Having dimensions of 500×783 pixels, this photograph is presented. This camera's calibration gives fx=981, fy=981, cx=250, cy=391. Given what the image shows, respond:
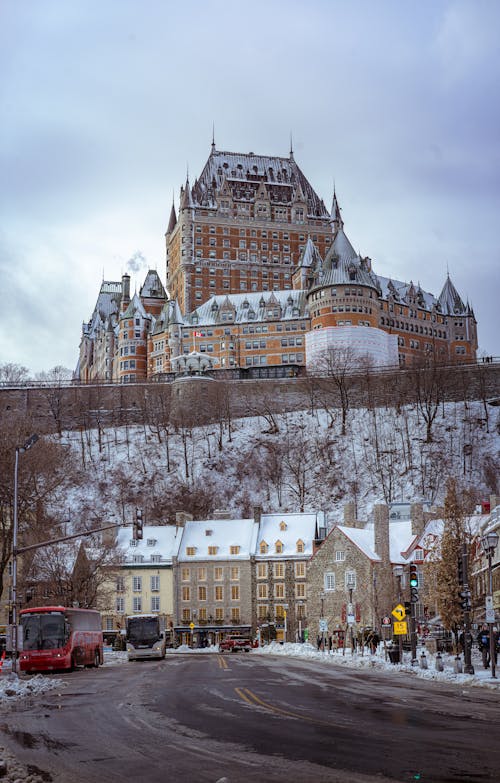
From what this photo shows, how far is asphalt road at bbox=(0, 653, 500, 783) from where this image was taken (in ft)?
42.7

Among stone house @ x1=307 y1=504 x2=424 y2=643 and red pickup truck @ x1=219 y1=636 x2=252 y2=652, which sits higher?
stone house @ x1=307 y1=504 x2=424 y2=643

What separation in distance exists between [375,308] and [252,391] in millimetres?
27234

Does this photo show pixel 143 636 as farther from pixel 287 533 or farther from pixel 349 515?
pixel 287 533

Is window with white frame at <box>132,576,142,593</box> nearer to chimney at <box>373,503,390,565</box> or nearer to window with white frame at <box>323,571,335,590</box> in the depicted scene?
window with white frame at <box>323,571,335,590</box>

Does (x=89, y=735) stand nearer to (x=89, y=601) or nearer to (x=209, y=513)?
(x=89, y=601)

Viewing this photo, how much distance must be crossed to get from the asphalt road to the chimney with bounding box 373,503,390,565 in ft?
158

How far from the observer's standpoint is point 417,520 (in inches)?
3322

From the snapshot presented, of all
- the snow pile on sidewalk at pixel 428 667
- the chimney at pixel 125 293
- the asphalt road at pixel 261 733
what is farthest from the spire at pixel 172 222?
the asphalt road at pixel 261 733

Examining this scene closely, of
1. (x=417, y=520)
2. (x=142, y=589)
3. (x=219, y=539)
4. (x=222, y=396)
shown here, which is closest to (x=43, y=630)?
(x=417, y=520)

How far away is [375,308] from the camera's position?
156m

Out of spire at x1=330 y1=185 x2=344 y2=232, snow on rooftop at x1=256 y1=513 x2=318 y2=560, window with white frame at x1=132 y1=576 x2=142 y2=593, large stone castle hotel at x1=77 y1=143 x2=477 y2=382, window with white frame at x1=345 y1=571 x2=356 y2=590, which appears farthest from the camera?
spire at x1=330 y1=185 x2=344 y2=232

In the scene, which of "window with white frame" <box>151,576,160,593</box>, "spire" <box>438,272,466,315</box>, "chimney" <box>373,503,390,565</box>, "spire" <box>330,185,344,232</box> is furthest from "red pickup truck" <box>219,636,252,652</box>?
"spire" <box>330,185,344,232</box>

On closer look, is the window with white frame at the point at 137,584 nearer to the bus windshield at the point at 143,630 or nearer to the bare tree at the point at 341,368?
the bus windshield at the point at 143,630

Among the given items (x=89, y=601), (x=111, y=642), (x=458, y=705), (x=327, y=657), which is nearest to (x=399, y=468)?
(x=111, y=642)
